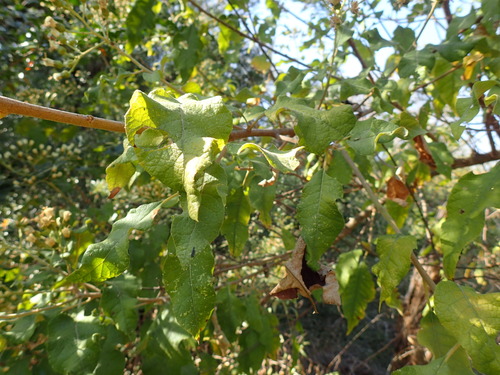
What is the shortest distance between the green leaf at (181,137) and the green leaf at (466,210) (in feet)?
1.73

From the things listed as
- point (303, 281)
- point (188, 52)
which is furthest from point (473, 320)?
point (188, 52)

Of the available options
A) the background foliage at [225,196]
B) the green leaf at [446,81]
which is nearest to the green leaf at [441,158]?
the background foliage at [225,196]

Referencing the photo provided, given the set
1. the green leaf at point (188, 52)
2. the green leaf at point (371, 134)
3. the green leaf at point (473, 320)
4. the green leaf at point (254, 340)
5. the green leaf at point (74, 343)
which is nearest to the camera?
the green leaf at point (473, 320)

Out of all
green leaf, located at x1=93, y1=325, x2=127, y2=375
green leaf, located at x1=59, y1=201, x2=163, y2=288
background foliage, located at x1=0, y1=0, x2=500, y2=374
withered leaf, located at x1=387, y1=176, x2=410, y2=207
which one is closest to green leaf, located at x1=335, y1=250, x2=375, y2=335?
background foliage, located at x1=0, y1=0, x2=500, y2=374

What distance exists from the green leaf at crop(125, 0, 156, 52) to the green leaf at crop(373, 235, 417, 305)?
150 centimetres

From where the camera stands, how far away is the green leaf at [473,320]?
61 cm

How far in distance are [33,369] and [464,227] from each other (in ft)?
4.41

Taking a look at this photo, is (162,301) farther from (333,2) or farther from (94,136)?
(94,136)

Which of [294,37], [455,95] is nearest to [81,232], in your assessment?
[455,95]

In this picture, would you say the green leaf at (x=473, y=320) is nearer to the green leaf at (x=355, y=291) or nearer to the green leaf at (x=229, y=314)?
the green leaf at (x=355, y=291)

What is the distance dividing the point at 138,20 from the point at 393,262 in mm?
1569

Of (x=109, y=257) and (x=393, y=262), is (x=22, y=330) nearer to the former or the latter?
(x=109, y=257)

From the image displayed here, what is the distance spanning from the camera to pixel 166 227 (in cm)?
165

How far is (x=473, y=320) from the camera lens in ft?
2.12
